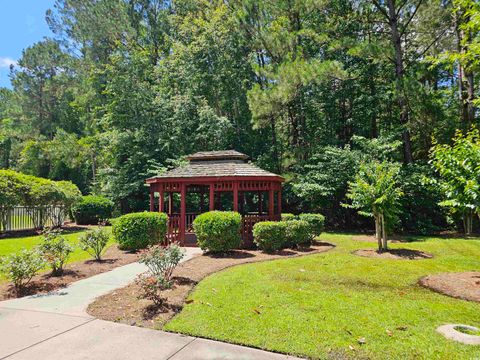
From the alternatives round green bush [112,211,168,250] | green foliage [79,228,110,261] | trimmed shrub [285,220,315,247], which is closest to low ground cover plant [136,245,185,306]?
green foliage [79,228,110,261]

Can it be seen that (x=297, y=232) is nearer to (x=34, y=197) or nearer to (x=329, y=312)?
(x=329, y=312)

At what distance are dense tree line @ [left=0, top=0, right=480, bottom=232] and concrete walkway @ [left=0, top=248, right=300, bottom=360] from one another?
1263cm

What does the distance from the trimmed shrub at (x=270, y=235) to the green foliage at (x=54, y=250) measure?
5.19 m

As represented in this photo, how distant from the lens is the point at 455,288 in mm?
6059

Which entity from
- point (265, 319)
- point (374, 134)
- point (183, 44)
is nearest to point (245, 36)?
point (183, 44)

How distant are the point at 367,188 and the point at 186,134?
1493 centimetres

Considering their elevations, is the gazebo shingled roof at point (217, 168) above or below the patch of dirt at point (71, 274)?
above

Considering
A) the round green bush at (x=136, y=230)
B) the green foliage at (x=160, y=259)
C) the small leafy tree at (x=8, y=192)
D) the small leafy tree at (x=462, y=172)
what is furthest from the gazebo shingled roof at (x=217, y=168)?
the small leafy tree at (x=8, y=192)

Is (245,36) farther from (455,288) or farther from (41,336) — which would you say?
(41,336)

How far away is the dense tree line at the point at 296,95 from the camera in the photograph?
1593 cm

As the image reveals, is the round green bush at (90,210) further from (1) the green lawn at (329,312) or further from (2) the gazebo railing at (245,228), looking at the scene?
(1) the green lawn at (329,312)

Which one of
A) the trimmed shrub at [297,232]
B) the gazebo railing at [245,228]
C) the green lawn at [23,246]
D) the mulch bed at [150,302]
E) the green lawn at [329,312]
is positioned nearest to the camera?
the green lawn at [329,312]

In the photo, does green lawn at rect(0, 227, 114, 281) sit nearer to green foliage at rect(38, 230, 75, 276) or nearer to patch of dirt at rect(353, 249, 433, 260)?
green foliage at rect(38, 230, 75, 276)

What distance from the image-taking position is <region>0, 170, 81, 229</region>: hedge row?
44.2ft
